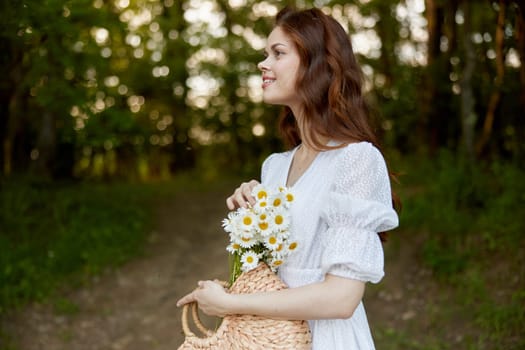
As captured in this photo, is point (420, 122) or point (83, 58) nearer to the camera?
point (83, 58)

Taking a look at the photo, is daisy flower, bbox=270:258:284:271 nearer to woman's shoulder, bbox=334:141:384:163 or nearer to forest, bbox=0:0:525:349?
woman's shoulder, bbox=334:141:384:163

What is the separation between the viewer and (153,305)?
5.38 meters

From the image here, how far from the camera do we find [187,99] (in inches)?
419

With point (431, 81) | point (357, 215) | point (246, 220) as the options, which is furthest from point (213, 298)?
point (431, 81)

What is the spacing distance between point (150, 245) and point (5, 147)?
2419mm

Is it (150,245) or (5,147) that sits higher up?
(5,147)

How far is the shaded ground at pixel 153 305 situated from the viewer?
4.73 m

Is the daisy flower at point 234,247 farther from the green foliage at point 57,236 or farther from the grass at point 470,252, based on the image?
the green foliage at point 57,236

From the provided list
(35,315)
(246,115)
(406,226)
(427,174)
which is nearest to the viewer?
(35,315)

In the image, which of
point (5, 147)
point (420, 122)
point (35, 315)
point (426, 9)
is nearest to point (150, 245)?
point (35, 315)

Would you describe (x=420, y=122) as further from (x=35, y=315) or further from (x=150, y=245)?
(x=35, y=315)

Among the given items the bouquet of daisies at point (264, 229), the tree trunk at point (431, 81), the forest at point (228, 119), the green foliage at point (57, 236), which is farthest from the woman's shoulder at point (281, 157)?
the tree trunk at point (431, 81)

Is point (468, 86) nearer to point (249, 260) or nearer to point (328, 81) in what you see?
point (328, 81)

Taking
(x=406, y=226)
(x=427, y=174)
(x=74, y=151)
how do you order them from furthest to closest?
(x=74, y=151) < (x=427, y=174) < (x=406, y=226)
